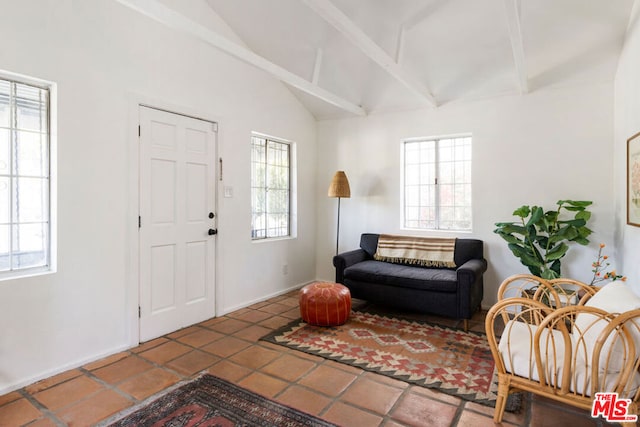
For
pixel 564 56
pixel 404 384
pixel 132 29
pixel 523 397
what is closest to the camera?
pixel 523 397

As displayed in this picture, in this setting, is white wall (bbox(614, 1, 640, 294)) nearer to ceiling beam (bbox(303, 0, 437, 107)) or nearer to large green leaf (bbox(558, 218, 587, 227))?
large green leaf (bbox(558, 218, 587, 227))

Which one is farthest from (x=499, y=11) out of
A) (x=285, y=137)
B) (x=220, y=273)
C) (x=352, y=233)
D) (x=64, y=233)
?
(x=64, y=233)

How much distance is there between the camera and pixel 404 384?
92.8 inches

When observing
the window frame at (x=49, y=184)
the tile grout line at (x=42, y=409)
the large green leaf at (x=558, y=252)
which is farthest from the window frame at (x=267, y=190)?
the large green leaf at (x=558, y=252)

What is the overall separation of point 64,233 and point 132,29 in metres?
1.72

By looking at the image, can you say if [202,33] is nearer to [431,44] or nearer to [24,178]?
[24,178]

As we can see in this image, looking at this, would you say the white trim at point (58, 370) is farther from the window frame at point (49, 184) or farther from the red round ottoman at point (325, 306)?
the red round ottoman at point (325, 306)

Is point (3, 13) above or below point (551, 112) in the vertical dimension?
above

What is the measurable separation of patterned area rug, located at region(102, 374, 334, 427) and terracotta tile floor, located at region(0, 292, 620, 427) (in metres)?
0.09

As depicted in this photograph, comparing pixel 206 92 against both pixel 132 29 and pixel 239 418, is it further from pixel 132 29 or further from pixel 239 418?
pixel 239 418

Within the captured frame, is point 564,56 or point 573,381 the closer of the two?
point 573,381

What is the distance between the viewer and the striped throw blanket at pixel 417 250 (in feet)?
13.0

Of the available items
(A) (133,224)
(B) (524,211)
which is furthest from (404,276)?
(A) (133,224)

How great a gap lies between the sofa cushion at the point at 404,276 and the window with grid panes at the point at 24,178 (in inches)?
108
